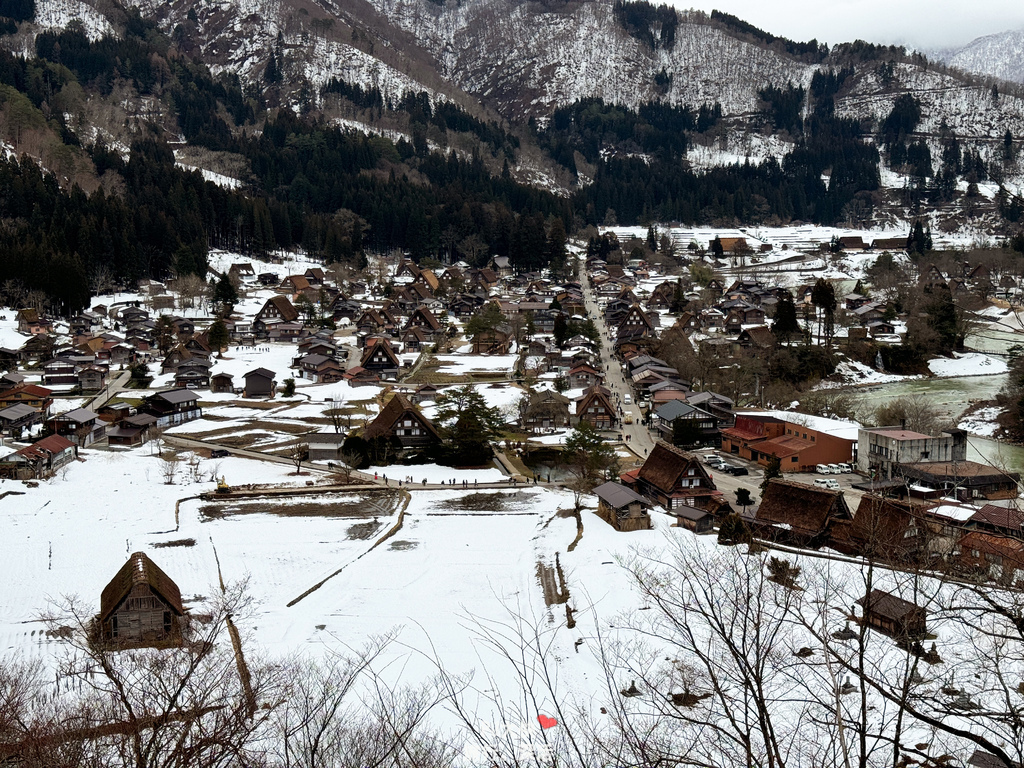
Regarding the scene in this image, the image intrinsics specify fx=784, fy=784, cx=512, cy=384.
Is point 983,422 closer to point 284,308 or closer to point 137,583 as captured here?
point 137,583

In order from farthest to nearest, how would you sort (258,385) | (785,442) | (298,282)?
(298,282)
(258,385)
(785,442)

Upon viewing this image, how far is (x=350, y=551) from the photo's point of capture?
18.1m

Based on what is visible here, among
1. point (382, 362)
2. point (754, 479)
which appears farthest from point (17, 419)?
point (754, 479)

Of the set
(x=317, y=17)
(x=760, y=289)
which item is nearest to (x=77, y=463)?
(x=760, y=289)

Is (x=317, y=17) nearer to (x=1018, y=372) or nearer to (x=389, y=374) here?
(x=389, y=374)

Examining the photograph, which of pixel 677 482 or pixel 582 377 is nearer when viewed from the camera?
pixel 677 482

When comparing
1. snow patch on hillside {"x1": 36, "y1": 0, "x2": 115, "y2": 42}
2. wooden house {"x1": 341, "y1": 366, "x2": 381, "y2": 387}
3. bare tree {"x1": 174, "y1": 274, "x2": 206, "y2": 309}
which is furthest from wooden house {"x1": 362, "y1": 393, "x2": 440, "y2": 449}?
snow patch on hillside {"x1": 36, "y1": 0, "x2": 115, "y2": 42}

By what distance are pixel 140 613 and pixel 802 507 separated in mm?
14467

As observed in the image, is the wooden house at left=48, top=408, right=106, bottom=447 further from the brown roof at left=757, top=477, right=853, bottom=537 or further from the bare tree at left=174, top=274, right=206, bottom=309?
the bare tree at left=174, top=274, right=206, bottom=309

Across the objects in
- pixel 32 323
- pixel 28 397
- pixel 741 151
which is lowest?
pixel 28 397

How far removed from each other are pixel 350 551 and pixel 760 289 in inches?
1974

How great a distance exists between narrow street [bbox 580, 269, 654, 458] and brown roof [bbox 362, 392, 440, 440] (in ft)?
25.1

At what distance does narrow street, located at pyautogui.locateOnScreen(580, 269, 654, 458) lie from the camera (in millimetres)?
30016

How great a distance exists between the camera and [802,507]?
18.9 meters
